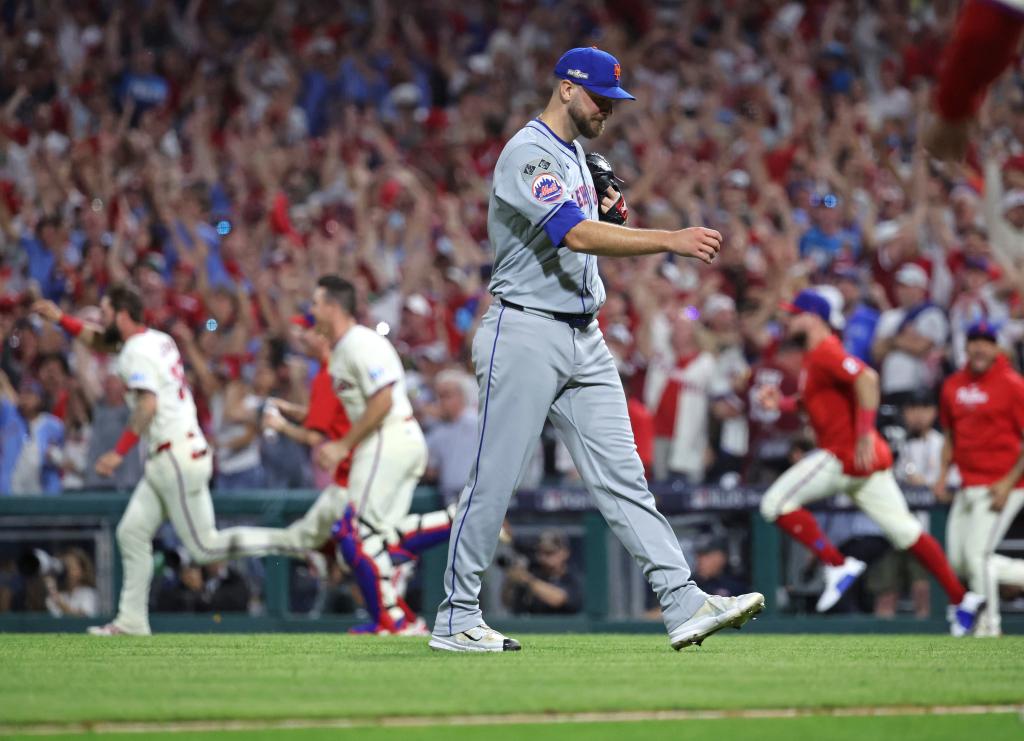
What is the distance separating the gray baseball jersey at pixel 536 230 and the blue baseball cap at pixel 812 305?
4.71 m

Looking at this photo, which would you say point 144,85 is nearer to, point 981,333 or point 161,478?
point 161,478

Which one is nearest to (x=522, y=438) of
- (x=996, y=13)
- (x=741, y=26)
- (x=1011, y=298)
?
Answer: (x=996, y=13)

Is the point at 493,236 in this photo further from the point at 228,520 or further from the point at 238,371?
the point at 238,371

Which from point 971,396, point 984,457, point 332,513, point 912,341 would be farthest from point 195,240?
point 984,457

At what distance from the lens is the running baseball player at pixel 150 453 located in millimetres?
9977

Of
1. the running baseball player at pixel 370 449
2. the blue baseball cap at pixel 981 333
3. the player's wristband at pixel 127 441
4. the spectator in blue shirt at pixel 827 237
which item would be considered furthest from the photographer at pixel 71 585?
the blue baseball cap at pixel 981 333

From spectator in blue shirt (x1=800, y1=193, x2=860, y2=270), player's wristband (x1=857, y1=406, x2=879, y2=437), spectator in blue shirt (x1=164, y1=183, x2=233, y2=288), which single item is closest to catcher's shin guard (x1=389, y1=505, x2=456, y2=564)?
player's wristband (x1=857, y1=406, x2=879, y2=437)

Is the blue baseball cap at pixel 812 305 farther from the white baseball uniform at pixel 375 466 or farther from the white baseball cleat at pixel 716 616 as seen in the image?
the white baseball cleat at pixel 716 616

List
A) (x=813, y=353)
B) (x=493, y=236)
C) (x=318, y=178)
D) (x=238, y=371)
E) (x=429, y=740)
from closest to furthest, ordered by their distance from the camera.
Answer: (x=429, y=740)
(x=493, y=236)
(x=813, y=353)
(x=238, y=371)
(x=318, y=178)

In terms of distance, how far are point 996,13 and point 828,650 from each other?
415 cm

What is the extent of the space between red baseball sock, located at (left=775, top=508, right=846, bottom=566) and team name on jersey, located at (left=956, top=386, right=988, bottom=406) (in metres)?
1.30

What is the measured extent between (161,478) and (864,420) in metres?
4.55

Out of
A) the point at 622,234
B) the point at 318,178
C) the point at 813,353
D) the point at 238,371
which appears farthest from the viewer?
the point at 318,178

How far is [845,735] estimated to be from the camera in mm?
4457
